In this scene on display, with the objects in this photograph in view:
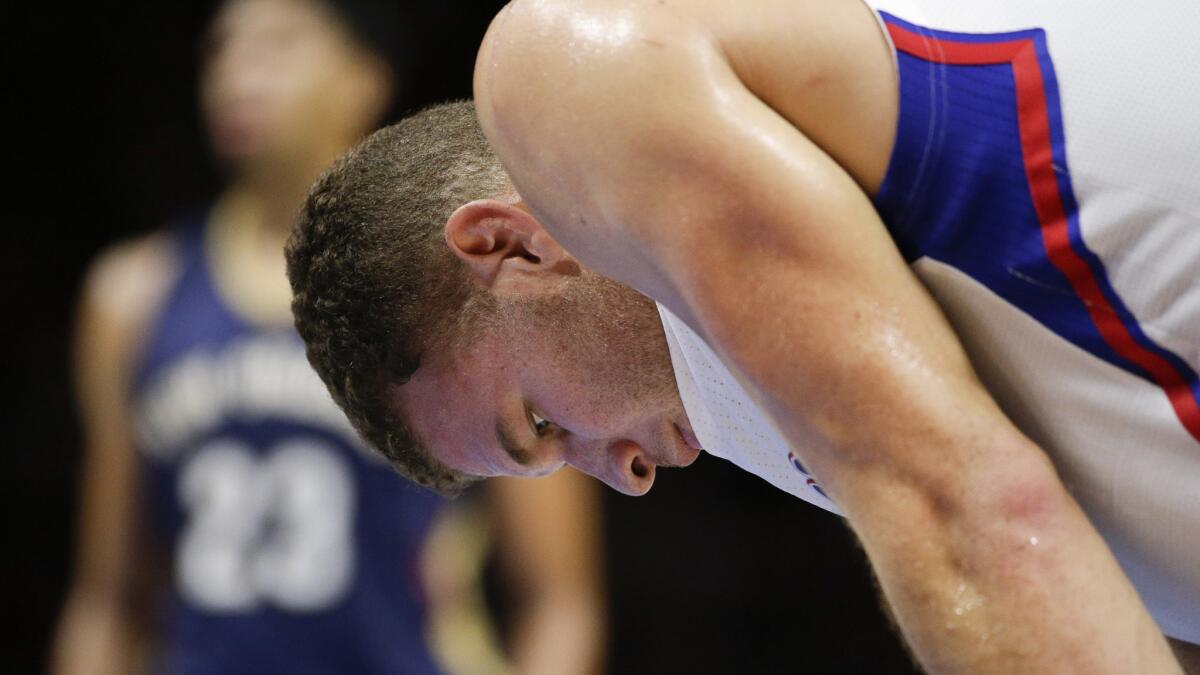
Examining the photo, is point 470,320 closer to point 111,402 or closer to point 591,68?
point 591,68

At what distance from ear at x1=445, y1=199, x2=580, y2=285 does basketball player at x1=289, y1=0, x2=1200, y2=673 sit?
0.17m

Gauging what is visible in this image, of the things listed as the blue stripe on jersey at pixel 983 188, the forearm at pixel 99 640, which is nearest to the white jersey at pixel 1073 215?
the blue stripe on jersey at pixel 983 188

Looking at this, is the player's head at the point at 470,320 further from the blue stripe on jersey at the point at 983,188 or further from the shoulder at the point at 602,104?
the blue stripe on jersey at the point at 983,188

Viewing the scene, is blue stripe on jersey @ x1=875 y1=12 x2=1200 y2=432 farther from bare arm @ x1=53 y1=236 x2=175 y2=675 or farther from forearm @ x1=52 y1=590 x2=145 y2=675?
forearm @ x1=52 y1=590 x2=145 y2=675

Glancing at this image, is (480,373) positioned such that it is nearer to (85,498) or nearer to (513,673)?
(513,673)

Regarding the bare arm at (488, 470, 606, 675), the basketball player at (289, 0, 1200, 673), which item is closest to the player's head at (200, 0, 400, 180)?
the bare arm at (488, 470, 606, 675)

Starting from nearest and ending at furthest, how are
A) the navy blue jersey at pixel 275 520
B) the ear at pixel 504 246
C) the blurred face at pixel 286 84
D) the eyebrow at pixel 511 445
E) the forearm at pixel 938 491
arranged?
the forearm at pixel 938 491
the ear at pixel 504 246
the eyebrow at pixel 511 445
the navy blue jersey at pixel 275 520
the blurred face at pixel 286 84

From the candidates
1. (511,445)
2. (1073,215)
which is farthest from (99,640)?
(1073,215)

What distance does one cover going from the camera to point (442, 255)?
1438 millimetres

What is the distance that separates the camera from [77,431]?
164 inches

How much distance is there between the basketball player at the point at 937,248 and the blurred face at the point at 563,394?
0.71 feet

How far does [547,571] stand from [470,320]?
4.73ft

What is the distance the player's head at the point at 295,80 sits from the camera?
2963mm

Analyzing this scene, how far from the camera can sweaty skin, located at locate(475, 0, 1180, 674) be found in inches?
40.3
